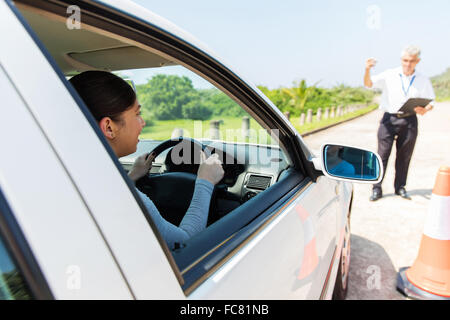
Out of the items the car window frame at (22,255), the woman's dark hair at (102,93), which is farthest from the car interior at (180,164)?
the car window frame at (22,255)

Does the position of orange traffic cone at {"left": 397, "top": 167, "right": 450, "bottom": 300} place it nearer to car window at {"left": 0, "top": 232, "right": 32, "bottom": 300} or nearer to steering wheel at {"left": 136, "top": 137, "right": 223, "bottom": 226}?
steering wheel at {"left": 136, "top": 137, "right": 223, "bottom": 226}

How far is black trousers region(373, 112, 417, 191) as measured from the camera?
4.56 m

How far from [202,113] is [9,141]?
200cm

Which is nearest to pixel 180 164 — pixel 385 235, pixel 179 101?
pixel 179 101

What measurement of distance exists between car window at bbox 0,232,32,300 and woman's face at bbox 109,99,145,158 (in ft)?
2.44

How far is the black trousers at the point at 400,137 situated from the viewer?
4562 mm

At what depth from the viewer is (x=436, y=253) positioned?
8.33 feet

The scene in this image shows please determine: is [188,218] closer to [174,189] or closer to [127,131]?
[127,131]

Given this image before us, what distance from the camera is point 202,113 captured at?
2.50 meters

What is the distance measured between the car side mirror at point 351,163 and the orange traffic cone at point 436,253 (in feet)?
3.62

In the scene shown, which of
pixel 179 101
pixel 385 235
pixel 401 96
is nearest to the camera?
pixel 179 101

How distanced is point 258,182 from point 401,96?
340 centimetres
